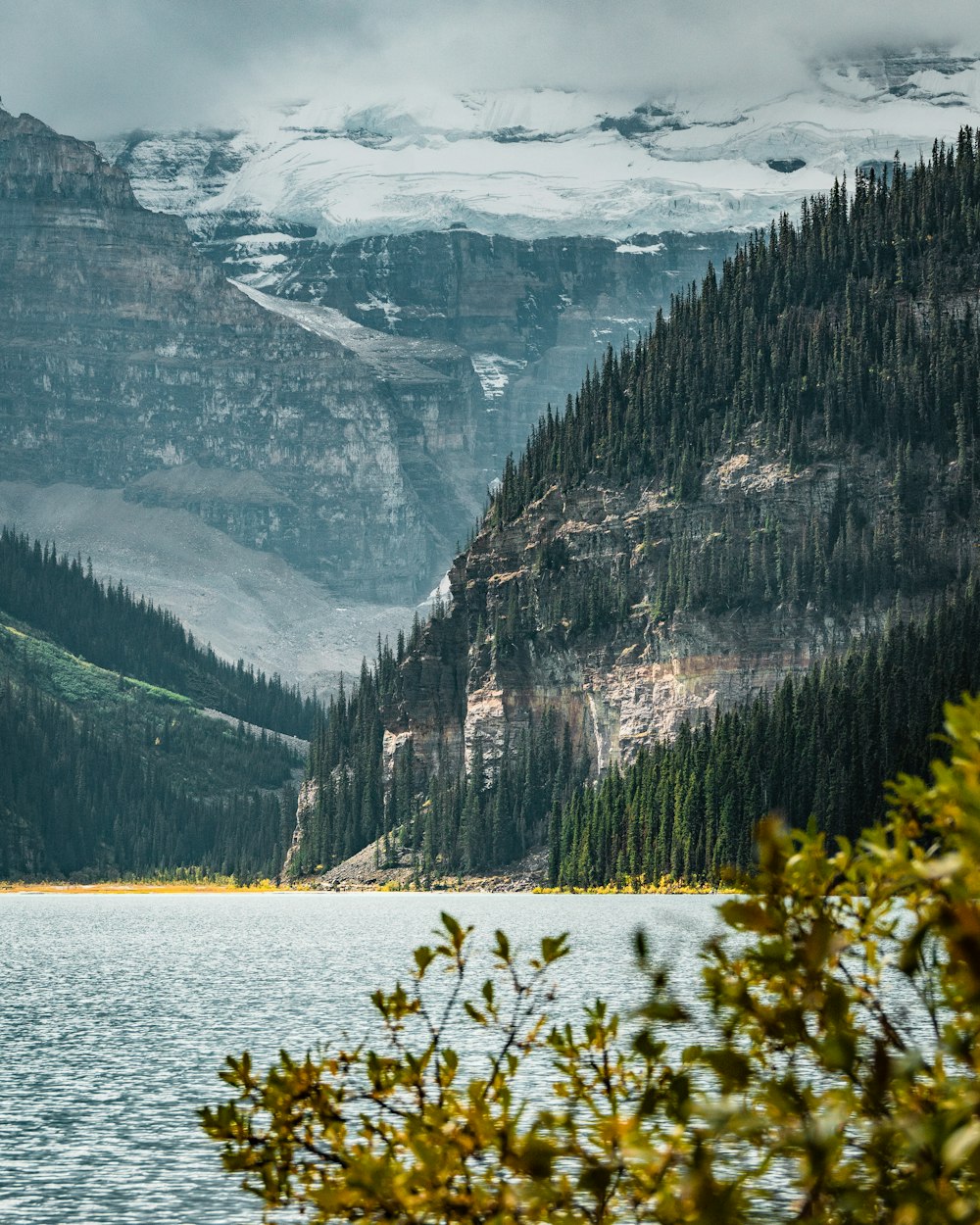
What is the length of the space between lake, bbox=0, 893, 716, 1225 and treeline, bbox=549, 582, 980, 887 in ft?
75.4

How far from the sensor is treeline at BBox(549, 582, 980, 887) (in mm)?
A: 170625

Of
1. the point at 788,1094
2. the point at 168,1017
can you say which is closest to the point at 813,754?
the point at 168,1017

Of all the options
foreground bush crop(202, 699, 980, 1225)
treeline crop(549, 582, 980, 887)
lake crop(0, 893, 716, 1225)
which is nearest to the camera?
foreground bush crop(202, 699, 980, 1225)

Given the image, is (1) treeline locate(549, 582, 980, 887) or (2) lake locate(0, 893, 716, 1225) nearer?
(2) lake locate(0, 893, 716, 1225)

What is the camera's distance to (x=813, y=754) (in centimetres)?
17662

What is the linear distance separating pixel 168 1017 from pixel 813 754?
113 metres

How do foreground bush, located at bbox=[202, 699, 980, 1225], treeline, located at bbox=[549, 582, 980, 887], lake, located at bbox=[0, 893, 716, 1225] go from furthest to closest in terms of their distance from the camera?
treeline, located at bbox=[549, 582, 980, 887]
lake, located at bbox=[0, 893, 716, 1225]
foreground bush, located at bbox=[202, 699, 980, 1225]

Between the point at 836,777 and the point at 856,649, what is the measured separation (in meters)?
26.5

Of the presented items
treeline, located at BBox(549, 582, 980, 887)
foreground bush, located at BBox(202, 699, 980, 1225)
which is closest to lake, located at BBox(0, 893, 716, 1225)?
foreground bush, located at BBox(202, 699, 980, 1225)

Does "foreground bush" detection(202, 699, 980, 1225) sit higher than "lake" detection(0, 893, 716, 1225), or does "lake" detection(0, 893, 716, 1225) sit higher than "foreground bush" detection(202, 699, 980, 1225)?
"foreground bush" detection(202, 699, 980, 1225)

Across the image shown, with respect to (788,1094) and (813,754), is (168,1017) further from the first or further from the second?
(813,754)

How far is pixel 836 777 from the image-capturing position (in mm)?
172250

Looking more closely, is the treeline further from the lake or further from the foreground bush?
the foreground bush

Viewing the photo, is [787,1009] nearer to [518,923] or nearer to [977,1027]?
[977,1027]
